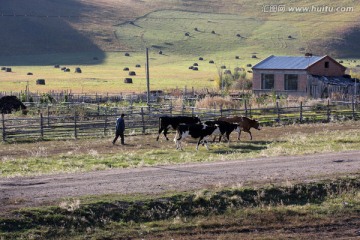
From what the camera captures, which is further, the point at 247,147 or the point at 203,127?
the point at 247,147

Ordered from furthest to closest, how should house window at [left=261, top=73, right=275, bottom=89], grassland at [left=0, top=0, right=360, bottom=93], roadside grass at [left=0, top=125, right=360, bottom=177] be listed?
grassland at [left=0, top=0, right=360, bottom=93] → house window at [left=261, top=73, right=275, bottom=89] → roadside grass at [left=0, top=125, right=360, bottom=177]

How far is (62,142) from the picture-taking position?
107 feet

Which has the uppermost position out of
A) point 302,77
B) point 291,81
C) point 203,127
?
point 302,77

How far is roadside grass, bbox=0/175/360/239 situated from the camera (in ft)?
50.9

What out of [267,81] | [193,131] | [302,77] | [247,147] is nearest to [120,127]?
[193,131]

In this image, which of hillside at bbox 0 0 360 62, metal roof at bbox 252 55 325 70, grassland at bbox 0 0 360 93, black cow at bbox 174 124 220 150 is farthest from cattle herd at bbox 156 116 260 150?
hillside at bbox 0 0 360 62

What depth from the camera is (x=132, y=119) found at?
127ft

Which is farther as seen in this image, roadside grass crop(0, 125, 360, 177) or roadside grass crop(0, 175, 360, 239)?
roadside grass crop(0, 125, 360, 177)

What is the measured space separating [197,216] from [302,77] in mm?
38676

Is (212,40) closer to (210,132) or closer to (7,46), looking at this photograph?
(7,46)

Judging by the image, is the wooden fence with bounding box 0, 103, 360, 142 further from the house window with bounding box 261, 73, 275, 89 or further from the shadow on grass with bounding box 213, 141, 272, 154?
the house window with bounding box 261, 73, 275, 89

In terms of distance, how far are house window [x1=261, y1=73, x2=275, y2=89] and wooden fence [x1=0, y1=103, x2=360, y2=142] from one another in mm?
12233

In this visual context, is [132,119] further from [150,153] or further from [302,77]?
[302,77]

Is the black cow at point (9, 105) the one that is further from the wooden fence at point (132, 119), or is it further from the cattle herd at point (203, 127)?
the cattle herd at point (203, 127)
